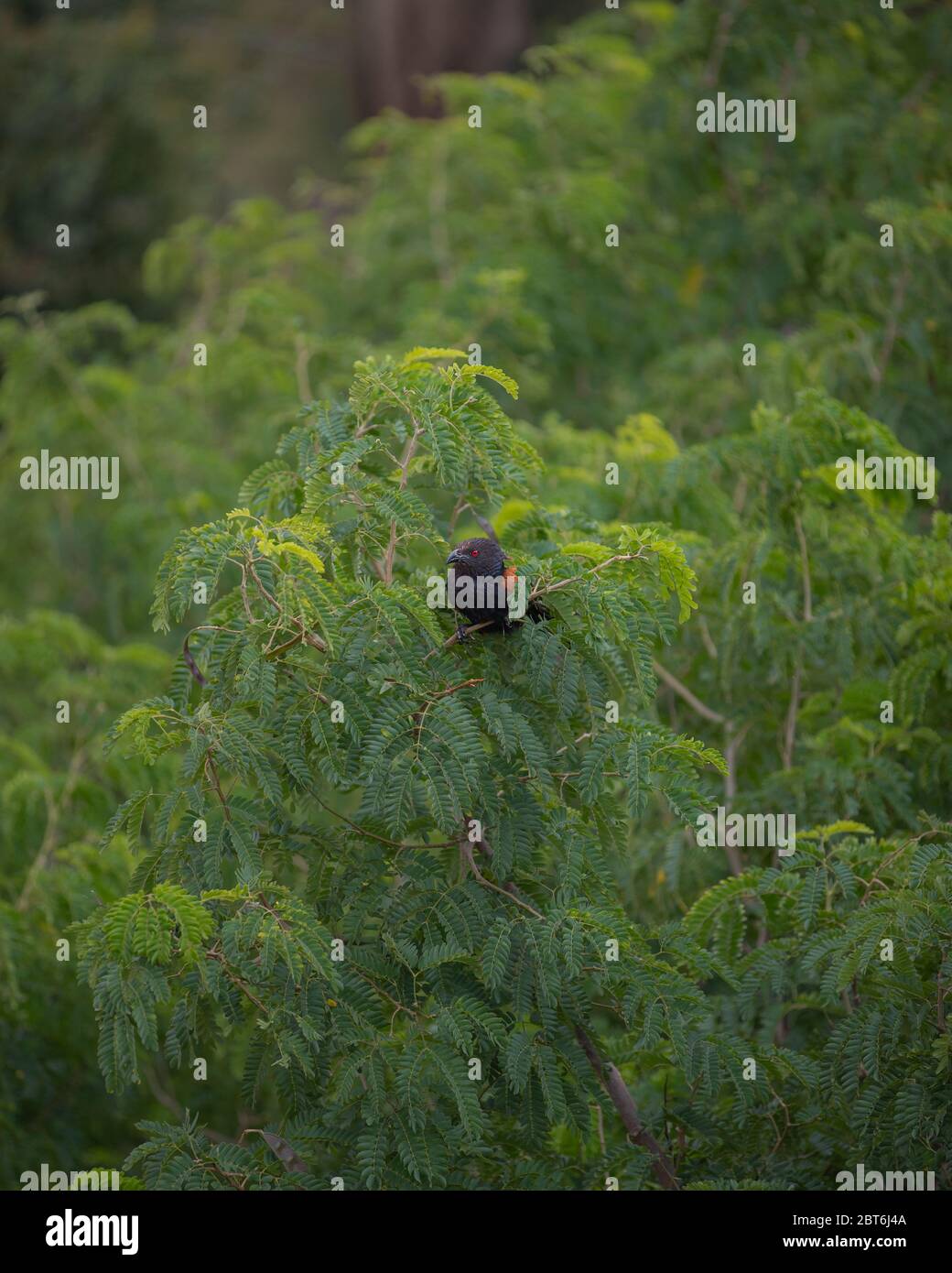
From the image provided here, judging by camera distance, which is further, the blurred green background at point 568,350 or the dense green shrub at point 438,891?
the blurred green background at point 568,350

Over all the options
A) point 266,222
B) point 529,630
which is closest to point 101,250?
point 266,222

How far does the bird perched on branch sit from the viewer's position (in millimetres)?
3047

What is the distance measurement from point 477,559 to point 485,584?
0.06 metres

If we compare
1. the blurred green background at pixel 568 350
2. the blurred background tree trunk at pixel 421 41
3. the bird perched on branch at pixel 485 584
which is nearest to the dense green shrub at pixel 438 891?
the bird perched on branch at pixel 485 584

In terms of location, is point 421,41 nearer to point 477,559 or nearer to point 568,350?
point 568,350

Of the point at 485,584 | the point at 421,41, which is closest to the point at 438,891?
the point at 485,584

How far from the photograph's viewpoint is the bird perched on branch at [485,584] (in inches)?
120

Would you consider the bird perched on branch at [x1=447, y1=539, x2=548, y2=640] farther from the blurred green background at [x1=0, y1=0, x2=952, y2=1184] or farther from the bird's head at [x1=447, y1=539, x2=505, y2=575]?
the blurred green background at [x1=0, y1=0, x2=952, y2=1184]

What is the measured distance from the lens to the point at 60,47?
13.3 metres

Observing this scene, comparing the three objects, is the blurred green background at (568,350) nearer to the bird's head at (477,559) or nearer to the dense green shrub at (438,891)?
the dense green shrub at (438,891)

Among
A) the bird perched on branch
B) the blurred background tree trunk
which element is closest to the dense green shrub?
the bird perched on branch

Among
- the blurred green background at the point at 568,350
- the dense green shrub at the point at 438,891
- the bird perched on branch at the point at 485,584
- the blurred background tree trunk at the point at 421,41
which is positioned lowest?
the dense green shrub at the point at 438,891

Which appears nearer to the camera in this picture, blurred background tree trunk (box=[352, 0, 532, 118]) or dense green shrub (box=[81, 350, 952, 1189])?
dense green shrub (box=[81, 350, 952, 1189])
